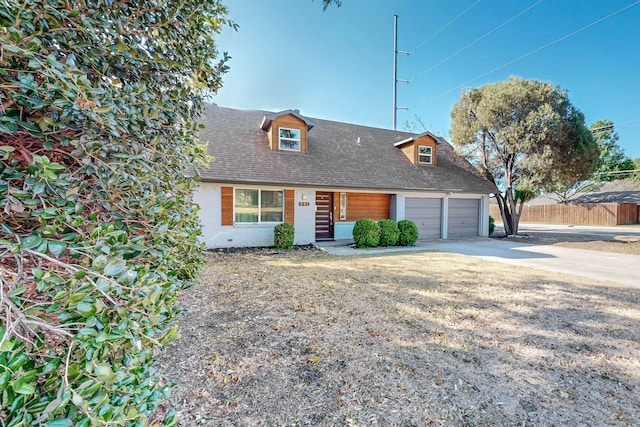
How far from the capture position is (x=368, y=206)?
13.2 m

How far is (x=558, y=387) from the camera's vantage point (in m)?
2.62

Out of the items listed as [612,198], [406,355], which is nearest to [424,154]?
[406,355]

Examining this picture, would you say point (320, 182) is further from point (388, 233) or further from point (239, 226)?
point (239, 226)

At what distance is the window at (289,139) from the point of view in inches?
477

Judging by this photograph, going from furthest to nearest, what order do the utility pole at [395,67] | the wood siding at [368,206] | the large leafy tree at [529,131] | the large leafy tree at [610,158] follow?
the large leafy tree at [610,158]
the utility pole at [395,67]
the large leafy tree at [529,131]
the wood siding at [368,206]

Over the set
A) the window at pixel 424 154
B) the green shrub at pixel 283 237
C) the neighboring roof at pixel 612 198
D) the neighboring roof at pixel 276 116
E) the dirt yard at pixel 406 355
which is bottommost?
the dirt yard at pixel 406 355

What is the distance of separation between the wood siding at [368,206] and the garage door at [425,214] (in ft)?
3.13

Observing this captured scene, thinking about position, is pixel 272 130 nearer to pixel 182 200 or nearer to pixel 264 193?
pixel 264 193

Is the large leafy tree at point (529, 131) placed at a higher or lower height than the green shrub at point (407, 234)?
higher

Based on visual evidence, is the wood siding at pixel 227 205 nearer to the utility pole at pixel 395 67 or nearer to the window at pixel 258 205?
the window at pixel 258 205

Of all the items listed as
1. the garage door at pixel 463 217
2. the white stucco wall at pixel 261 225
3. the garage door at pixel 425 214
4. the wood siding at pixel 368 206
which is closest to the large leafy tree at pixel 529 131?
the garage door at pixel 463 217

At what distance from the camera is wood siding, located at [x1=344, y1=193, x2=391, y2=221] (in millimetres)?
12883

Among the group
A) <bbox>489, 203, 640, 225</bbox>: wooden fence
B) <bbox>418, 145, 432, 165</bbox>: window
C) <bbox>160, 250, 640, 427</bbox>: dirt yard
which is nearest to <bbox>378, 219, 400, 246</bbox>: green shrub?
<bbox>160, 250, 640, 427</bbox>: dirt yard

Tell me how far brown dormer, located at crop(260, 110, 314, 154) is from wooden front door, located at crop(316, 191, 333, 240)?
88.6 inches
